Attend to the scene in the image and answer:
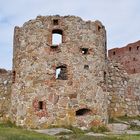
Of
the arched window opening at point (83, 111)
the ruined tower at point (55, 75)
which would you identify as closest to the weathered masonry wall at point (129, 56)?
the ruined tower at point (55, 75)

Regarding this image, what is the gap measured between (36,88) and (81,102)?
99.3 inches

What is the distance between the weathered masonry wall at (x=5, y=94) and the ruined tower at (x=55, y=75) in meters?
1.82

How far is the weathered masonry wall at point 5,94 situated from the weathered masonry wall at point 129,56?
→ 1895cm

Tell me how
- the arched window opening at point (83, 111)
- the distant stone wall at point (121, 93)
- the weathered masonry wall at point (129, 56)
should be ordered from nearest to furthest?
the arched window opening at point (83, 111), the distant stone wall at point (121, 93), the weathered masonry wall at point (129, 56)

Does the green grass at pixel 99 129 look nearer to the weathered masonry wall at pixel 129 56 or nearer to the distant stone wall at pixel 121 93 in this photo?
the distant stone wall at pixel 121 93

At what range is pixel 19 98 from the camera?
23672 mm

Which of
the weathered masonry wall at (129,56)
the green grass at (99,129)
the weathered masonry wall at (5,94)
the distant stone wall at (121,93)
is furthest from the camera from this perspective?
the weathered masonry wall at (129,56)

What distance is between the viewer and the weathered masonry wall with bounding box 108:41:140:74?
145ft

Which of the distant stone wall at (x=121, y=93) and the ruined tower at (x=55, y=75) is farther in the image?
the distant stone wall at (x=121, y=93)

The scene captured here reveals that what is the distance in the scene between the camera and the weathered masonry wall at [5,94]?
1017 inches

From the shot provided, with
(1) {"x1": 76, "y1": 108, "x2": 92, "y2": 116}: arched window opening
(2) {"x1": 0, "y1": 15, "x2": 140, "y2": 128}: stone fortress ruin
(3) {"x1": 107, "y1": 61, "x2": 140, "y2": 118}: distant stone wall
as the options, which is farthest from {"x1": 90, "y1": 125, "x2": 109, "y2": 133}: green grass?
(3) {"x1": 107, "y1": 61, "x2": 140, "y2": 118}: distant stone wall

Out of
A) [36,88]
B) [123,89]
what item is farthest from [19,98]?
[123,89]

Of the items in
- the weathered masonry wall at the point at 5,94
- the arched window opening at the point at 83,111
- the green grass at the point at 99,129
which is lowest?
the green grass at the point at 99,129

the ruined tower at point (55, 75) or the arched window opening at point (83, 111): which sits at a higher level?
the ruined tower at point (55, 75)
